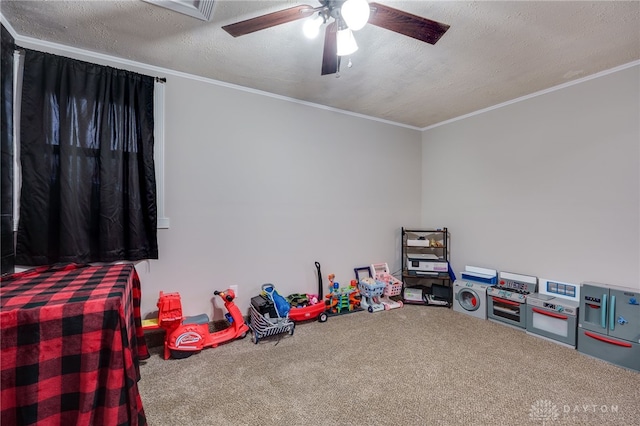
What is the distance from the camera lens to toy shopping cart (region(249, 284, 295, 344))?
249 centimetres

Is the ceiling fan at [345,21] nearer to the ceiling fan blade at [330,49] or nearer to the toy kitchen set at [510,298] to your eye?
the ceiling fan blade at [330,49]

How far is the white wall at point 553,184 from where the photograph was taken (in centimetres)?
238

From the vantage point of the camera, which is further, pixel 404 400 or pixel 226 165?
pixel 226 165

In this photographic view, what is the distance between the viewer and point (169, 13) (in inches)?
69.2

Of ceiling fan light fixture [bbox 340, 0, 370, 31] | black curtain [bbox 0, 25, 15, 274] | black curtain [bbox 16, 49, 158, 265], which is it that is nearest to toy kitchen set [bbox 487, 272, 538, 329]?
ceiling fan light fixture [bbox 340, 0, 370, 31]

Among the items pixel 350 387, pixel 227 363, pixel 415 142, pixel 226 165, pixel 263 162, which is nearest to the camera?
pixel 350 387

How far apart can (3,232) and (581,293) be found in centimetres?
447

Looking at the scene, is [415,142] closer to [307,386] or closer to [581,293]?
[581,293]

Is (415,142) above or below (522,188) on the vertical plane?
above

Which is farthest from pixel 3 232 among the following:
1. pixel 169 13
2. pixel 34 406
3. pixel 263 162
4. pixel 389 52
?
pixel 389 52

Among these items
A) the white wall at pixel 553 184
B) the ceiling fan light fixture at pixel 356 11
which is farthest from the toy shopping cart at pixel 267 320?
the white wall at pixel 553 184

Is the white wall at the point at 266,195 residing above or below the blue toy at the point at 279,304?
above

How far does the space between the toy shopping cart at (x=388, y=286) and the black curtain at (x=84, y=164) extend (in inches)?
100

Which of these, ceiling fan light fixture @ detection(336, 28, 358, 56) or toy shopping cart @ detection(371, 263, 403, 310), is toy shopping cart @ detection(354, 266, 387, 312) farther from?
ceiling fan light fixture @ detection(336, 28, 358, 56)
